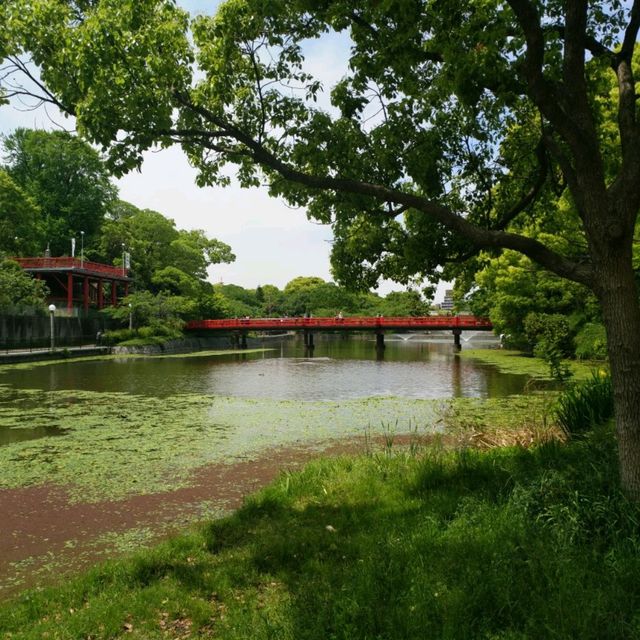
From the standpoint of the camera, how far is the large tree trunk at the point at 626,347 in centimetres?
374

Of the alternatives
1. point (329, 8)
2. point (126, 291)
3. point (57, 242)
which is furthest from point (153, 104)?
point (57, 242)

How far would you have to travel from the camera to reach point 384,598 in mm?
3219

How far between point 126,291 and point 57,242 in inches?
376

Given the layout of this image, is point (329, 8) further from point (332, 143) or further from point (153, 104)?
point (153, 104)

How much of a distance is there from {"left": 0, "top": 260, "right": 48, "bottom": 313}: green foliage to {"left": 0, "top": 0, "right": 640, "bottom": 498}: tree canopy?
87.8 ft

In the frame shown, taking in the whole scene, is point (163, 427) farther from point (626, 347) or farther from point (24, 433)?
point (626, 347)

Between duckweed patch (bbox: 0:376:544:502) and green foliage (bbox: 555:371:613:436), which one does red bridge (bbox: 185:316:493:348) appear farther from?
green foliage (bbox: 555:371:613:436)

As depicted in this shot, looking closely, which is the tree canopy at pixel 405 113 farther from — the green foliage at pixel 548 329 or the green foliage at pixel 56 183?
the green foliage at pixel 56 183

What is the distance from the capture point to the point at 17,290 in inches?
1176

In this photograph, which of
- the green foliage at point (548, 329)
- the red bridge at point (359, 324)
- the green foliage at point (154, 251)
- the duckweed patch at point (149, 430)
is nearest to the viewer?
the duckweed patch at point (149, 430)

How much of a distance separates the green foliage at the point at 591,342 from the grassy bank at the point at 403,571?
1764cm

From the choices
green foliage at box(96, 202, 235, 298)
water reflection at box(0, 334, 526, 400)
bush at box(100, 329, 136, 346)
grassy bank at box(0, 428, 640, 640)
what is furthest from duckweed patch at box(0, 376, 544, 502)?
green foliage at box(96, 202, 235, 298)

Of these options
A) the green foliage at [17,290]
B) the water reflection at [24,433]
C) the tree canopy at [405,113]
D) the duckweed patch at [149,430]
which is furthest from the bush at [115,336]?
the tree canopy at [405,113]

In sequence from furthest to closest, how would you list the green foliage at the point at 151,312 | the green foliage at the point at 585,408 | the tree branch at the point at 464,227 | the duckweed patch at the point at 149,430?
the green foliage at the point at 151,312 < the duckweed patch at the point at 149,430 < the green foliage at the point at 585,408 < the tree branch at the point at 464,227
